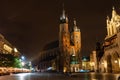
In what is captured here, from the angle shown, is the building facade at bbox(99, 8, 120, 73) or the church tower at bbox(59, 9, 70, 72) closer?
the building facade at bbox(99, 8, 120, 73)

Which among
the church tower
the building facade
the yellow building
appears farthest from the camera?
the yellow building

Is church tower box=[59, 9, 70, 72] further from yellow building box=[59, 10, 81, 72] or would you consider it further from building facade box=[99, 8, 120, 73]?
building facade box=[99, 8, 120, 73]

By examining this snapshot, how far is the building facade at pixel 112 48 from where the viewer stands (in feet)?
328

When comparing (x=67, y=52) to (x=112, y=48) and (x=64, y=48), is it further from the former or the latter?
(x=112, y=48)

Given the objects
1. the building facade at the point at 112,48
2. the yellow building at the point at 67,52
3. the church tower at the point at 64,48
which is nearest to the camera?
the building facade at the point at 112,48

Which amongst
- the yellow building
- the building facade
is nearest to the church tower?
the yellow building

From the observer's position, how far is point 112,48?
10412cm

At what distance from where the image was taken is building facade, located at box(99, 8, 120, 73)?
10007cm

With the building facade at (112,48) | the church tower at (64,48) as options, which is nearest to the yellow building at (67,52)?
the church tower at (64,48)

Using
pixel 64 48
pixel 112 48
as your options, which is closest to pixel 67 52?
pixel 64 48

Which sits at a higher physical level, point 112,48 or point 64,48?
point 64,48

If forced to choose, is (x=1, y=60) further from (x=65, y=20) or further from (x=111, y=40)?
(x=65, y=20)

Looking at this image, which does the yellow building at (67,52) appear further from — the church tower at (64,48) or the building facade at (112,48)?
the building facade at (112,48)

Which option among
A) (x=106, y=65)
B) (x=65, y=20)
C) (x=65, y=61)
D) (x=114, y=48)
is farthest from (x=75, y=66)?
(x=114, y=48)
